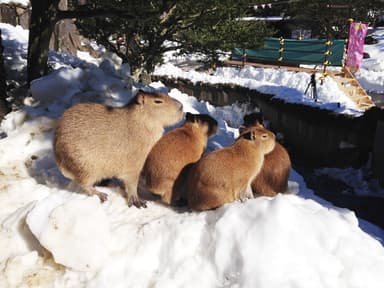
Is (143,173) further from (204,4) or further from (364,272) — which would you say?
(204,4)

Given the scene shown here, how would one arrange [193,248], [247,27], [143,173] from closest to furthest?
[193,248] < [143,173] < [247,27]

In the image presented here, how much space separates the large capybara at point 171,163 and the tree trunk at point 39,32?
300cm

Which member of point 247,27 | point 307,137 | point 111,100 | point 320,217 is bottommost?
point 307,137

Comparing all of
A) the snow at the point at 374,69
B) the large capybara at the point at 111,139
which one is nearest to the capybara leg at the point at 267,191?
the large capybara at the point at 111,139

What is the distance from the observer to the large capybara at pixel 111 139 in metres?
3.25

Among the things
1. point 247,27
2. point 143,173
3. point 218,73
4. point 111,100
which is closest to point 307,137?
point 247,27

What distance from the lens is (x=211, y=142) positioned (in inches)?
194

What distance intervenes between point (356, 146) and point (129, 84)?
4717mm

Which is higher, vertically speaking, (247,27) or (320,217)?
(247,27)

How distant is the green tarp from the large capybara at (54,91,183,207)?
11.8 m

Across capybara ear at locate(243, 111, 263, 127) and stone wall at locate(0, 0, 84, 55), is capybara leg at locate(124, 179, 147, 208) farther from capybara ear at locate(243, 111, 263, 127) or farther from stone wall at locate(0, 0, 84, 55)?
stone wall at locate(0, 0, 84, 55)

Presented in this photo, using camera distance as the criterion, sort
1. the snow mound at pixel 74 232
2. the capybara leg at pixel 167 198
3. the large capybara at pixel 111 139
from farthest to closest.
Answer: the capybara leg at pixel 167 198, the large capybara at pixel 111 139, the snow mound at pixel 74 232

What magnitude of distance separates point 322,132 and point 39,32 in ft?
19.4

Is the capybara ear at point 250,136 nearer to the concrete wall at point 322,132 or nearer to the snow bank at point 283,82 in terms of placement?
the concrete wall at point 322,132
